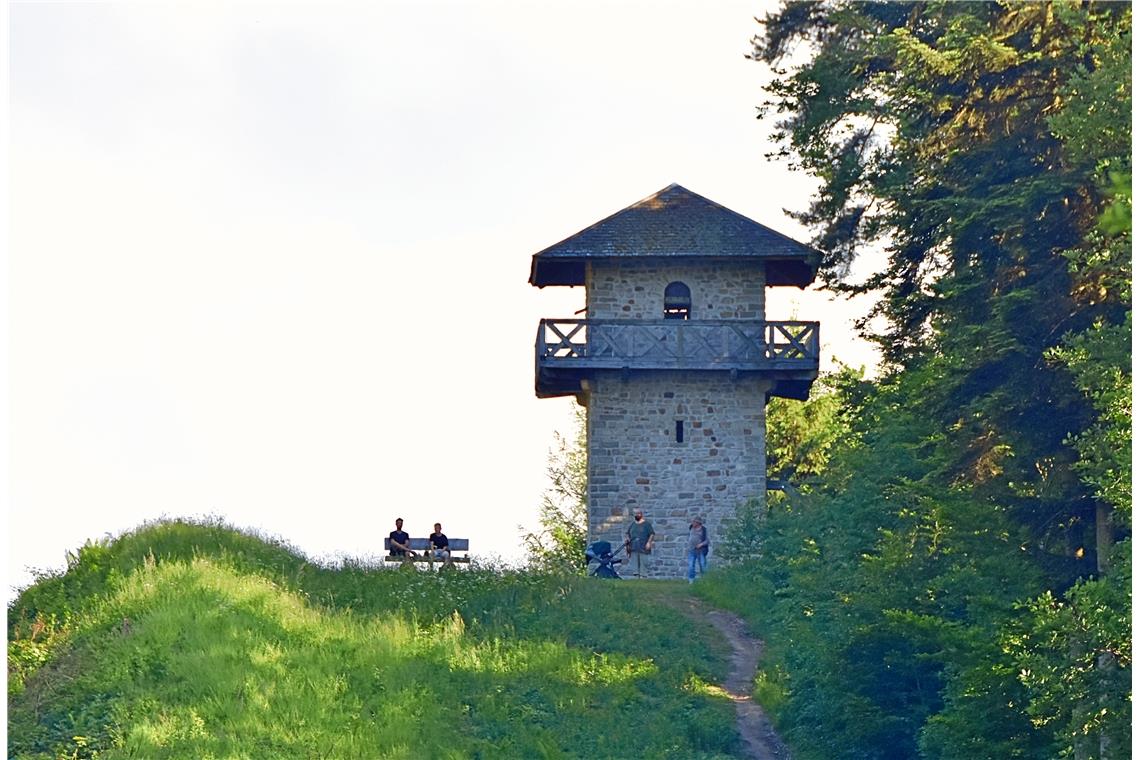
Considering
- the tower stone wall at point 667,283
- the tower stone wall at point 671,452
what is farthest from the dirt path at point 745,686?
the tower stone wall at point 667,283

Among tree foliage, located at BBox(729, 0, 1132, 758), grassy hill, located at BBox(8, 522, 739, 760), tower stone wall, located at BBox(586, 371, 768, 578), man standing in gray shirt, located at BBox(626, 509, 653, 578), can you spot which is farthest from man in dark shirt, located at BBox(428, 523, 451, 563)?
tree foliage, located at BBox(729, 0, 1132, 758)

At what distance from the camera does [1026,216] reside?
1429cm

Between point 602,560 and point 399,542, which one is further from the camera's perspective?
point 602,560

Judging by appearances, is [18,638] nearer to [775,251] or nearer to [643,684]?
[643,684]

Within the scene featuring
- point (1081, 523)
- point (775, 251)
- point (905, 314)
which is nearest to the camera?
point (1081, 523)

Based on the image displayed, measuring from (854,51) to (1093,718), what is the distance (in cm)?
1044

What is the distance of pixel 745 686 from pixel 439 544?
6874mm

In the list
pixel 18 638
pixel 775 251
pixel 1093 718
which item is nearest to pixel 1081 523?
pixel 1093 718

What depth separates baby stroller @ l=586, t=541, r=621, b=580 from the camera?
25.6 meters

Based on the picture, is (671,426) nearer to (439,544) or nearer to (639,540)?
(639,540)

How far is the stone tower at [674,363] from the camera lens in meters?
27.0

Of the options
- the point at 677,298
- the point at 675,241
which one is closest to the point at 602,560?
the point at 677,298

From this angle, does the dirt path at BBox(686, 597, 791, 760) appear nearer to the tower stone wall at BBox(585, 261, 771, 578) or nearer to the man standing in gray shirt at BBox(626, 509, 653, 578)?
the man standing in gray shirt at BBox(626, 509, 653, 578)

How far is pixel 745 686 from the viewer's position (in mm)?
17203
